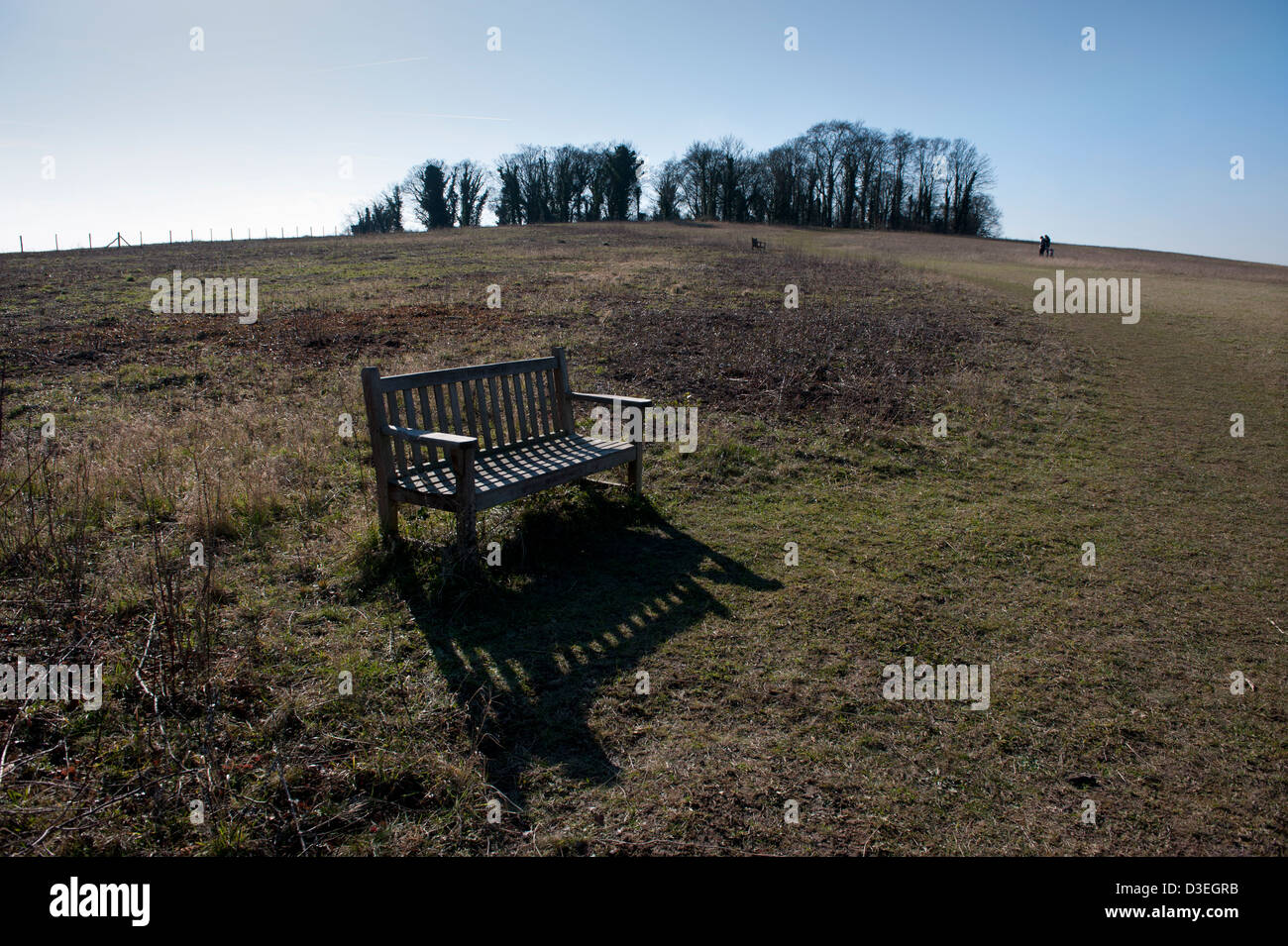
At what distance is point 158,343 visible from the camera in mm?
11609

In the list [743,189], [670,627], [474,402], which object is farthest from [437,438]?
[743,189]

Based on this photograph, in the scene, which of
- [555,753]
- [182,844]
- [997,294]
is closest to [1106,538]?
[555,753]

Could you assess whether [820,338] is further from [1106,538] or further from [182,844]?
[182,844]

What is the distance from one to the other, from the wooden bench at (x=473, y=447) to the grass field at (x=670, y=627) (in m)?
0.40

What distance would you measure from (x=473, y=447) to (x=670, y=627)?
158cm

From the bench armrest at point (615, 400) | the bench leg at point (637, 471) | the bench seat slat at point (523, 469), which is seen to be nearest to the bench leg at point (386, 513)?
the bench seat slat at point (523, 469)

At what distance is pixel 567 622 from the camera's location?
13.7 feet

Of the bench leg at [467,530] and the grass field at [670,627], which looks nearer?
the grass field at [670,627]

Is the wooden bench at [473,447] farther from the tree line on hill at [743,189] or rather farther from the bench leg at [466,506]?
the tree line on hill at [743,189]

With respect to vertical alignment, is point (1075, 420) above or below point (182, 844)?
above

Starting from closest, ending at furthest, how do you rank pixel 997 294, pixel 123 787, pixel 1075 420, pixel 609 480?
pixel 123 787 < pixel 609 480 < pixel 1075 420 < pixel 997 294

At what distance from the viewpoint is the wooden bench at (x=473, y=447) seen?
4457 millimetres

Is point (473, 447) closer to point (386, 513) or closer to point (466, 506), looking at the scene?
point (466, 506)
